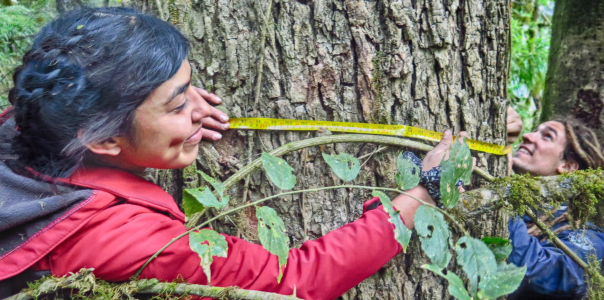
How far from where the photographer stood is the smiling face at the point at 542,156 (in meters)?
2.95

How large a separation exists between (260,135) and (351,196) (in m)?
0.43

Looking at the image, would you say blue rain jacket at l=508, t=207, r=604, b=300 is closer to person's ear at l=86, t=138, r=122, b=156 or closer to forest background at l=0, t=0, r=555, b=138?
person's ear at l=86, t=138, r=122, b=156

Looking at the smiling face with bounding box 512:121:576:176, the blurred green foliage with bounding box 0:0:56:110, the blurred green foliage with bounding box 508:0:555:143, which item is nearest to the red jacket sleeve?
the blurred green foliage with bounding box 0:0:56:110

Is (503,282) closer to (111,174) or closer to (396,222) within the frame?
(396,222)

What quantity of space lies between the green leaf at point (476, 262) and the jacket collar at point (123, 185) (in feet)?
3.05

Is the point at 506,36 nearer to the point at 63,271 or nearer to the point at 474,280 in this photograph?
the point at 474,280

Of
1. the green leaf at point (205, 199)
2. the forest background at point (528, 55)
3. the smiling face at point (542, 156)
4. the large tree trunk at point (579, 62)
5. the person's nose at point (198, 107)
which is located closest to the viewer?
the green leaf at point (205, 199)

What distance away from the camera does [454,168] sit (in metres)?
1.23

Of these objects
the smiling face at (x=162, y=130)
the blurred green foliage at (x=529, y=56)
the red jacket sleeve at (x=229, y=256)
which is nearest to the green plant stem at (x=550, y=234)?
the red jacket sleeve at (x=229, y=256)

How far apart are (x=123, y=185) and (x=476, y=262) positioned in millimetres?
1066

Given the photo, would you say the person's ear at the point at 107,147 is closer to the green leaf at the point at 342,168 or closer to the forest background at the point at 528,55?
the green leaf at the point at 342,168

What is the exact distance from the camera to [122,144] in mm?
1429

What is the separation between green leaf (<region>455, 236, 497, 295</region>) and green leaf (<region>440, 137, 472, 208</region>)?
0.14m

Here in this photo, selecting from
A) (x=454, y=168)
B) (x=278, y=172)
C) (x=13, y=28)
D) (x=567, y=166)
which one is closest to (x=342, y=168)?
(x=278, y=172)
